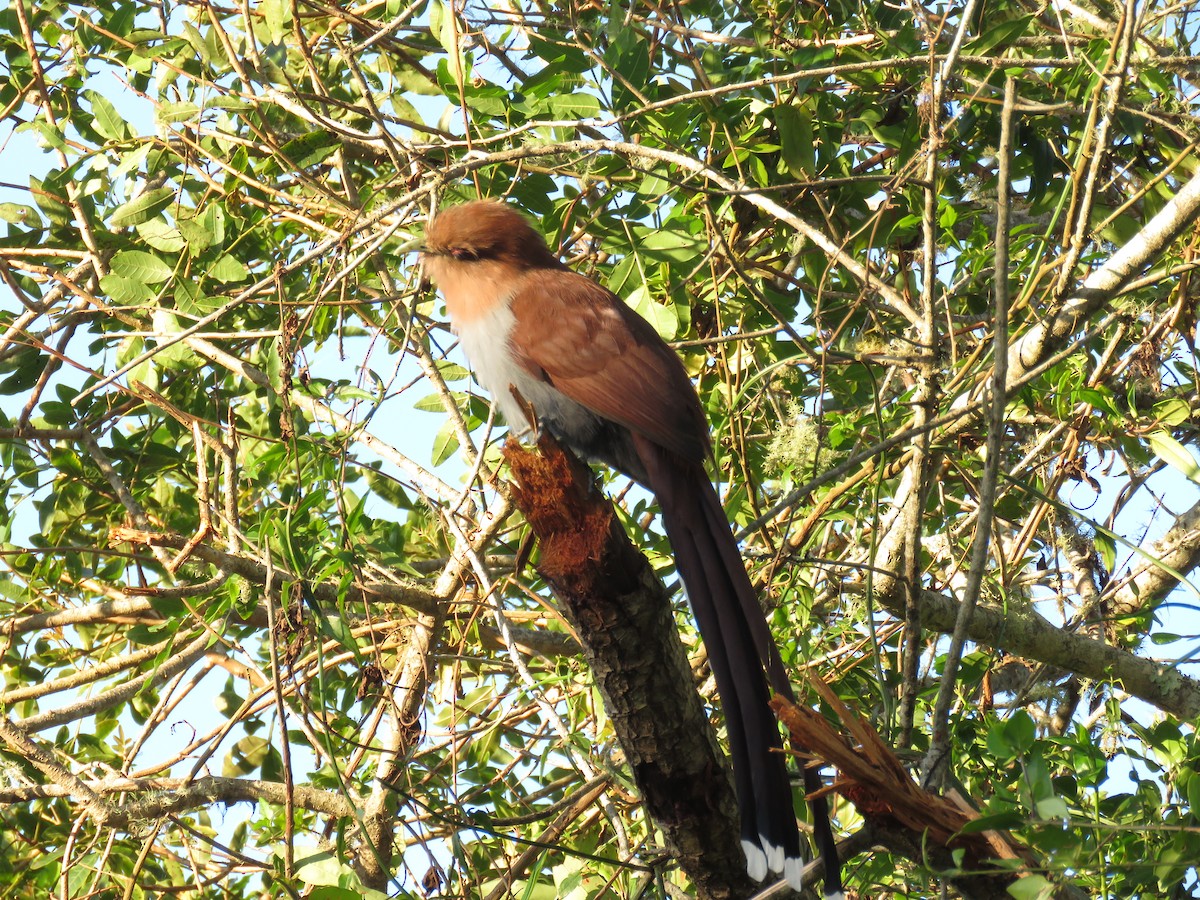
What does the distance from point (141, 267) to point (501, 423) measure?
51.8 inches

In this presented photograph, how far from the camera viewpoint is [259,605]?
4453mm

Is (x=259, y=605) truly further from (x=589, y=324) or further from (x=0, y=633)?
(x=589, y=324)

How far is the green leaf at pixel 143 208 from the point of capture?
404cm

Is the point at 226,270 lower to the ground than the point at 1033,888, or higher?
higher

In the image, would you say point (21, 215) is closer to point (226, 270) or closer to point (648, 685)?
point (226, 270)

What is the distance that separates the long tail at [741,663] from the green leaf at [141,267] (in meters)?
1.71

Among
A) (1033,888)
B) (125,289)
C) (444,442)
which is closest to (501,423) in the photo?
(444,442)

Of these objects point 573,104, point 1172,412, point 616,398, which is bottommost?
point 1172,412

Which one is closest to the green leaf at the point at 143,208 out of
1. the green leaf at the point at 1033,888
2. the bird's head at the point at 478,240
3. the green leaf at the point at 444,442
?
the bird's head at the point at 478,240

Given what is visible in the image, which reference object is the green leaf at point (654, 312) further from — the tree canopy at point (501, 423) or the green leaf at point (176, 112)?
the green leaf at point (176, 112)

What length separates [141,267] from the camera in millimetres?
3988

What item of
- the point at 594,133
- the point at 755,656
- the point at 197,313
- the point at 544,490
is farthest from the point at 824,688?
the point at 197,313

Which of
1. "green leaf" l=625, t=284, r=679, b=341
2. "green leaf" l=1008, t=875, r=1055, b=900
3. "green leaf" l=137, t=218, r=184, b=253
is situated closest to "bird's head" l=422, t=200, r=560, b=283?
"green leaf" l=625, t=284, r=679, b=341

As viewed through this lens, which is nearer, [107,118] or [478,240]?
[478,240]
